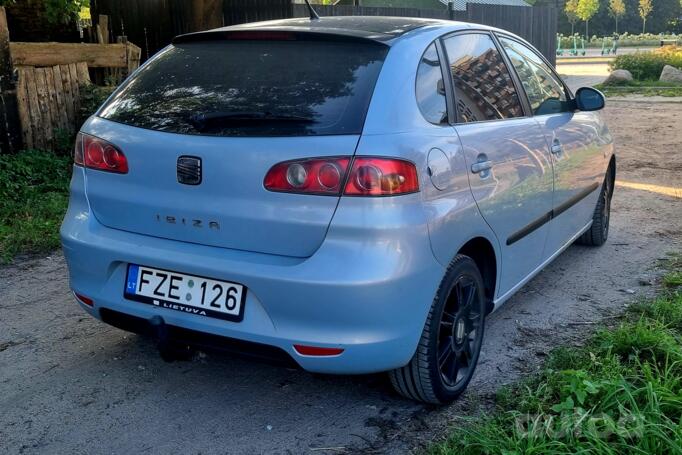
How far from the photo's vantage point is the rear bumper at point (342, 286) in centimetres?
266

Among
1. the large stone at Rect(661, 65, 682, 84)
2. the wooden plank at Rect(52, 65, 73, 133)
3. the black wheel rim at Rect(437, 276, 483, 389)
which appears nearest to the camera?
the black wheel rim at Rect(437, 276, 483, 389)

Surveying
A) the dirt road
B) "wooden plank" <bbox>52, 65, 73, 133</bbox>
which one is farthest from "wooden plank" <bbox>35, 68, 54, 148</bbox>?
the dirt road

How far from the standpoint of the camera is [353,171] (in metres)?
2.69

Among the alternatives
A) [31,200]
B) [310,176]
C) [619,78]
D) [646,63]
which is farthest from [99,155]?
[646,63]

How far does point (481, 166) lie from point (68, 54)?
21.4 feet

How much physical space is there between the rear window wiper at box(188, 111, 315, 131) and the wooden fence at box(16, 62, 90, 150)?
200 inches

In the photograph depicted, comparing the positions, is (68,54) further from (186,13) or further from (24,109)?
(186,13)

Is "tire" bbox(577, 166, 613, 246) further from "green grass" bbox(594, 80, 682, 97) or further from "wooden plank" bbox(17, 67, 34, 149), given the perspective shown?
"green grass" bbox(594, 80, 682, 97)

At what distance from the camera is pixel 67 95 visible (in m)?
7.73

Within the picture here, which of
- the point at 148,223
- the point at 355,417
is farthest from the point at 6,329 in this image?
the point at 355,417

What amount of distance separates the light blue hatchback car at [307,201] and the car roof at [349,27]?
0.02 meters

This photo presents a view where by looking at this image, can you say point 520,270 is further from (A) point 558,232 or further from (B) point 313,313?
(B) point 313,313

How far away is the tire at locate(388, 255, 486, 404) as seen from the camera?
300cm

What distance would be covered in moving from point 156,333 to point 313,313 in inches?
28.2
